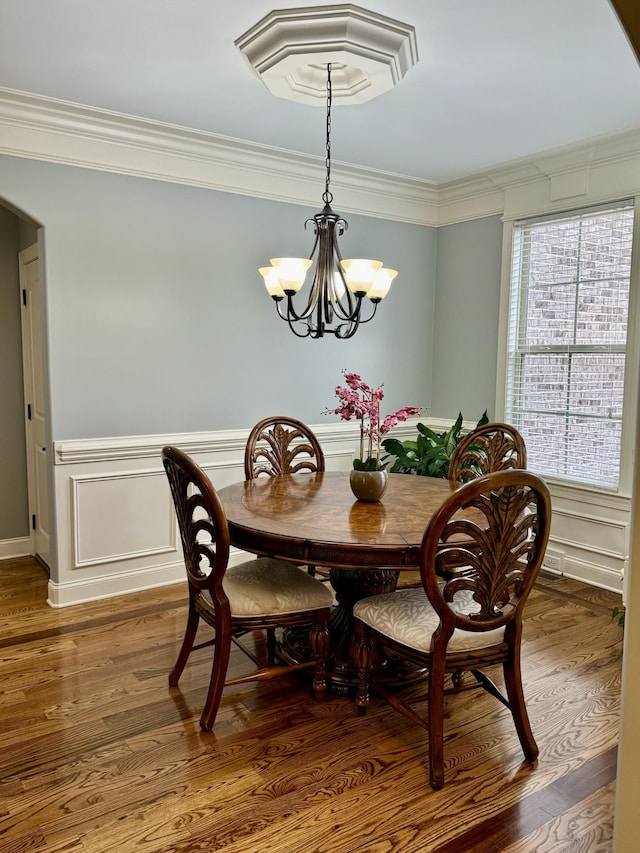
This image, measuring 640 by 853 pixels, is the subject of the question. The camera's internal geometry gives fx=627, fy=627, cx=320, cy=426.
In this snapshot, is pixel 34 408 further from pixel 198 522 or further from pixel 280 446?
pixel 198 522

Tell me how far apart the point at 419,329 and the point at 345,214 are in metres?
1.06

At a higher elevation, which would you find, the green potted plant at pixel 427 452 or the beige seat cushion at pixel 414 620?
the green potted plant at pixel 427 452

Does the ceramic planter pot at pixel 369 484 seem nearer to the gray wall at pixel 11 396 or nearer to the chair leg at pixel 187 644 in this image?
the chair leg at pixel 187 644

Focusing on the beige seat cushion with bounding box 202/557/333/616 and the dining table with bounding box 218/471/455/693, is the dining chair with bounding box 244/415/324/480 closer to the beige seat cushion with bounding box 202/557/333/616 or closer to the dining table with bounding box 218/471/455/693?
the dining table with bounding box 218/471/455/693

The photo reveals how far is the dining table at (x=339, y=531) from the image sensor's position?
2.17 m

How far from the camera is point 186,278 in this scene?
3.81 m

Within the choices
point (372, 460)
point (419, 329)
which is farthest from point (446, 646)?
point (419, 329)

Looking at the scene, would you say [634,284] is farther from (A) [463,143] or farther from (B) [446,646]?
(B) [446,646]

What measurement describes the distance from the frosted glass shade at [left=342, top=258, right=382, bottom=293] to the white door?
221cm

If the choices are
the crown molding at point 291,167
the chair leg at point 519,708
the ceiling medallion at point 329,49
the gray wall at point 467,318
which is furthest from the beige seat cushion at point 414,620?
the crown molding at point 291,167

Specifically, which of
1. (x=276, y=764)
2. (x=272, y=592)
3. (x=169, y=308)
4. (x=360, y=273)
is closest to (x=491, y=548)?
(x=272, y=592)

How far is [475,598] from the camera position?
204cm

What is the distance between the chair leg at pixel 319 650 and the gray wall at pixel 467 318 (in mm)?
2524

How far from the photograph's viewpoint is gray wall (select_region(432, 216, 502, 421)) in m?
4.50
